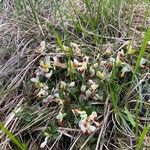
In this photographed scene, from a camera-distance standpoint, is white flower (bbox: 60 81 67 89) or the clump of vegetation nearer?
the clump of vegetation

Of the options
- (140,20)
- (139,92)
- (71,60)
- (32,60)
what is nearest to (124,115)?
(139,92)

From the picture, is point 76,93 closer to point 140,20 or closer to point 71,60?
point 71,60

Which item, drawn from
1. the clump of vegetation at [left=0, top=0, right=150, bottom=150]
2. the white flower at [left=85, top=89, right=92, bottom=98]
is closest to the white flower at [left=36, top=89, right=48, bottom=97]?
the clump of vegetation at [left=0, top=0, right=150, bottom=150]

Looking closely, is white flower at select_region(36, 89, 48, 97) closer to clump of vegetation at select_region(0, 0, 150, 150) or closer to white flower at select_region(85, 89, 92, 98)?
clump of vegetation at select_region(0, 0, 150, 150)

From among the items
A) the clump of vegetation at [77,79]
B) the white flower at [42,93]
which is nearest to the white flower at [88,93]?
the clump of vegetation at [77,79]

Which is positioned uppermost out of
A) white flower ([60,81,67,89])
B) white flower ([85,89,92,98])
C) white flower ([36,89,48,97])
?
white flower ([60,81,67,89])

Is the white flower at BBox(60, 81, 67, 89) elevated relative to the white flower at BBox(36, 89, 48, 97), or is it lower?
elevated

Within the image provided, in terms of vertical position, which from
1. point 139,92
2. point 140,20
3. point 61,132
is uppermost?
point 140,20

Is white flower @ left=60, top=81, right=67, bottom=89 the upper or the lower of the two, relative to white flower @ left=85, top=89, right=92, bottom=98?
upper
